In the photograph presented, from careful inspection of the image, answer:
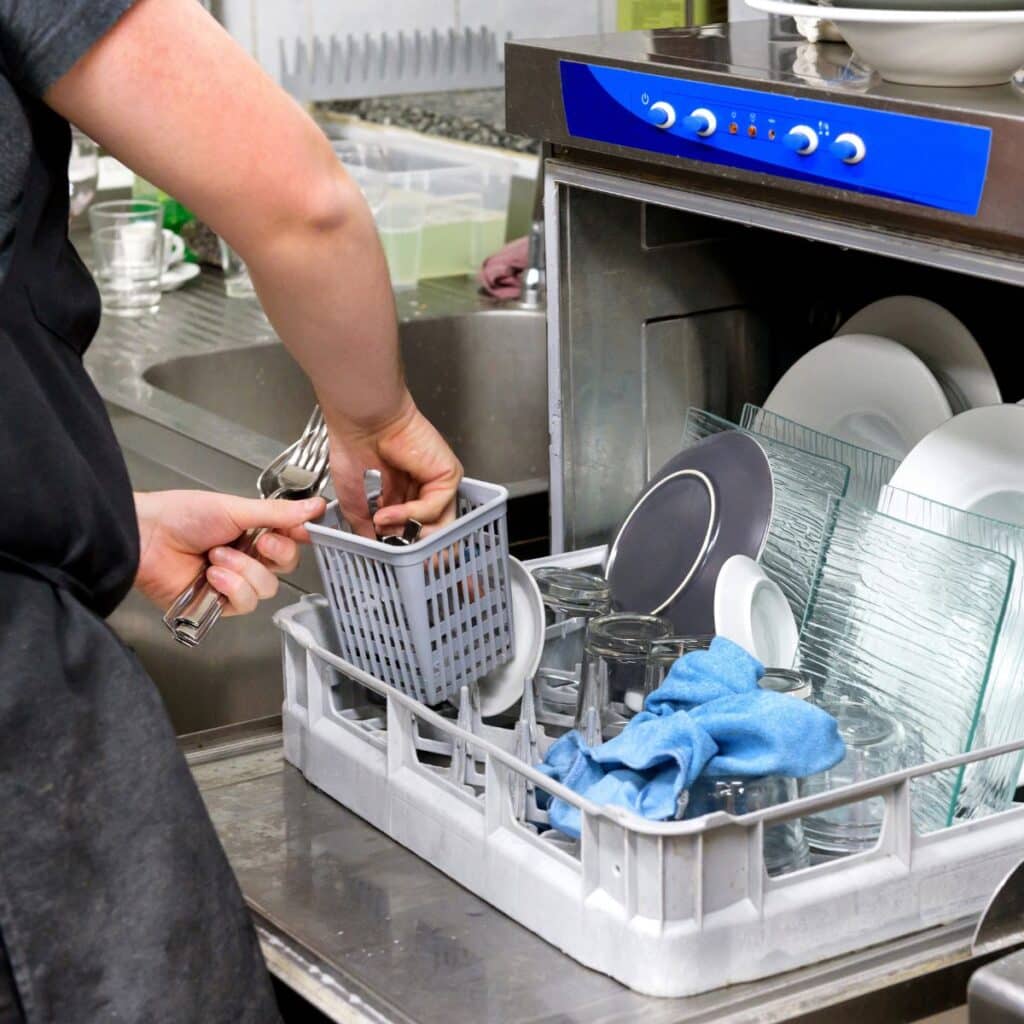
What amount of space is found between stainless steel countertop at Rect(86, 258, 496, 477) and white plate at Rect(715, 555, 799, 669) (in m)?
0.73

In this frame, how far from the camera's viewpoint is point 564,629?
131 cm

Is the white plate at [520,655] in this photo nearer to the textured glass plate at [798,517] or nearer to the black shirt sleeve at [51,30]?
the textured glass plate at [798,517]

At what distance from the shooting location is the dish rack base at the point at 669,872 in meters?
0.95

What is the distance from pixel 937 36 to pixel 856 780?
1.58 feet

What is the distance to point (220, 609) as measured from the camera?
1.17m

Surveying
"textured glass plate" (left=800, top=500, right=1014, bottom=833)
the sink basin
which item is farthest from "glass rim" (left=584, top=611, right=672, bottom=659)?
the sink basin

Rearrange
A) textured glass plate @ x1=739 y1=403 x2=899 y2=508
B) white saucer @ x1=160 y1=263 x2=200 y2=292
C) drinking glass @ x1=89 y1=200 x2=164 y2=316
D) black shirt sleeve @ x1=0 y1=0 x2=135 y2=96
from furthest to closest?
white saucer @ x1=160 y1=263 x2=200 y2=292 → drinking glass @ x1=89 y1=200 x2=164 y2=316 → textured glass plate @ x1=739 y1=403 x2=899 y2=508 → black shirt sleeve @ x1=0 y1=0 x2=135 y2=96

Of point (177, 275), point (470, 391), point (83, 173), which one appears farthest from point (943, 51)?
point (83, 173)

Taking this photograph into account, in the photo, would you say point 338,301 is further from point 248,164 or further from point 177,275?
point 177,275

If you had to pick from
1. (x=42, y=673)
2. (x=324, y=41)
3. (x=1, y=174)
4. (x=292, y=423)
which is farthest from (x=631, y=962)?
(x=324, y=41)

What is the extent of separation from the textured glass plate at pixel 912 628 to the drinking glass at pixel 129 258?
1501 mm

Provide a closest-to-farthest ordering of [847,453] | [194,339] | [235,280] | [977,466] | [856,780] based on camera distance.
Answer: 1. [856,780]
2. [977,466]
3. [847,453]
4. [194,339]
5. [235,280]

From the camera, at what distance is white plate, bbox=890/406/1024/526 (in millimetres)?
1309

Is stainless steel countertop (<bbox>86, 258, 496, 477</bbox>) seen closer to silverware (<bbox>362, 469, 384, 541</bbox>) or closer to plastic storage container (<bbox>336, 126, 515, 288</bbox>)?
plastic storage container (<bbox>336, 126, 515, 288</bbox>)
